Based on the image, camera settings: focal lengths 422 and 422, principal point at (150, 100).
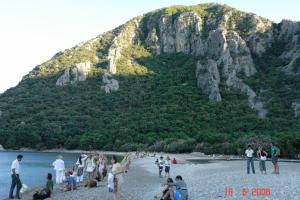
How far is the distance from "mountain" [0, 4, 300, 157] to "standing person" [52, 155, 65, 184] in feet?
206

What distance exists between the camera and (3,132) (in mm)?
135375

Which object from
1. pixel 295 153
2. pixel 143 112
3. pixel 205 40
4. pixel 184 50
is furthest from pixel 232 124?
pixel 184 50

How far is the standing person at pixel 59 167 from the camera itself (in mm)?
30016

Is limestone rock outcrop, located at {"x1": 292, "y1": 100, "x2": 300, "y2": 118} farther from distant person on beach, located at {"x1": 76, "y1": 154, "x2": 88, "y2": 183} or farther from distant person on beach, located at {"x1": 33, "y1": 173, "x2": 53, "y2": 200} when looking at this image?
distant person on beach, located at {"x1": 33, "y1": 173, "x2": 53, "y2": 200}

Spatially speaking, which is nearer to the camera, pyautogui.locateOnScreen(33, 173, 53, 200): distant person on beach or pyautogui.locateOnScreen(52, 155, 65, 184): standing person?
pyautogui.locateOnScreen(33, 173, 53, 200): distant person on beach

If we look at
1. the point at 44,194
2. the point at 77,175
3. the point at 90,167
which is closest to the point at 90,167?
the point at 90,167

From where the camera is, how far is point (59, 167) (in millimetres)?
30562

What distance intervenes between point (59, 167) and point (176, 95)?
125m

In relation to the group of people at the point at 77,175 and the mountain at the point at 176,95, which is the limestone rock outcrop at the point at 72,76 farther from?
the group of people at the point at 77,175

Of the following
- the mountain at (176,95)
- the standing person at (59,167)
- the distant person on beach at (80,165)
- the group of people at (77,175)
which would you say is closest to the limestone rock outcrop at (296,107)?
the mountain at (176,95)

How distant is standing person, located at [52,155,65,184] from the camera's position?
30.0m

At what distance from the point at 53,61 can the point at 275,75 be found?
329 ft

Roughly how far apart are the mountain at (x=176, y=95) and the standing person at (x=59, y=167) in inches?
2474

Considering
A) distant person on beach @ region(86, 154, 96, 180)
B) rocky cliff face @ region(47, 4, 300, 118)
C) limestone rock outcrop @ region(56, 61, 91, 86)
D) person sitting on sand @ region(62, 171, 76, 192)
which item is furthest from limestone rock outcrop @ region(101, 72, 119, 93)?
person sitting on sand @ region(62, 171, 76, 192)
